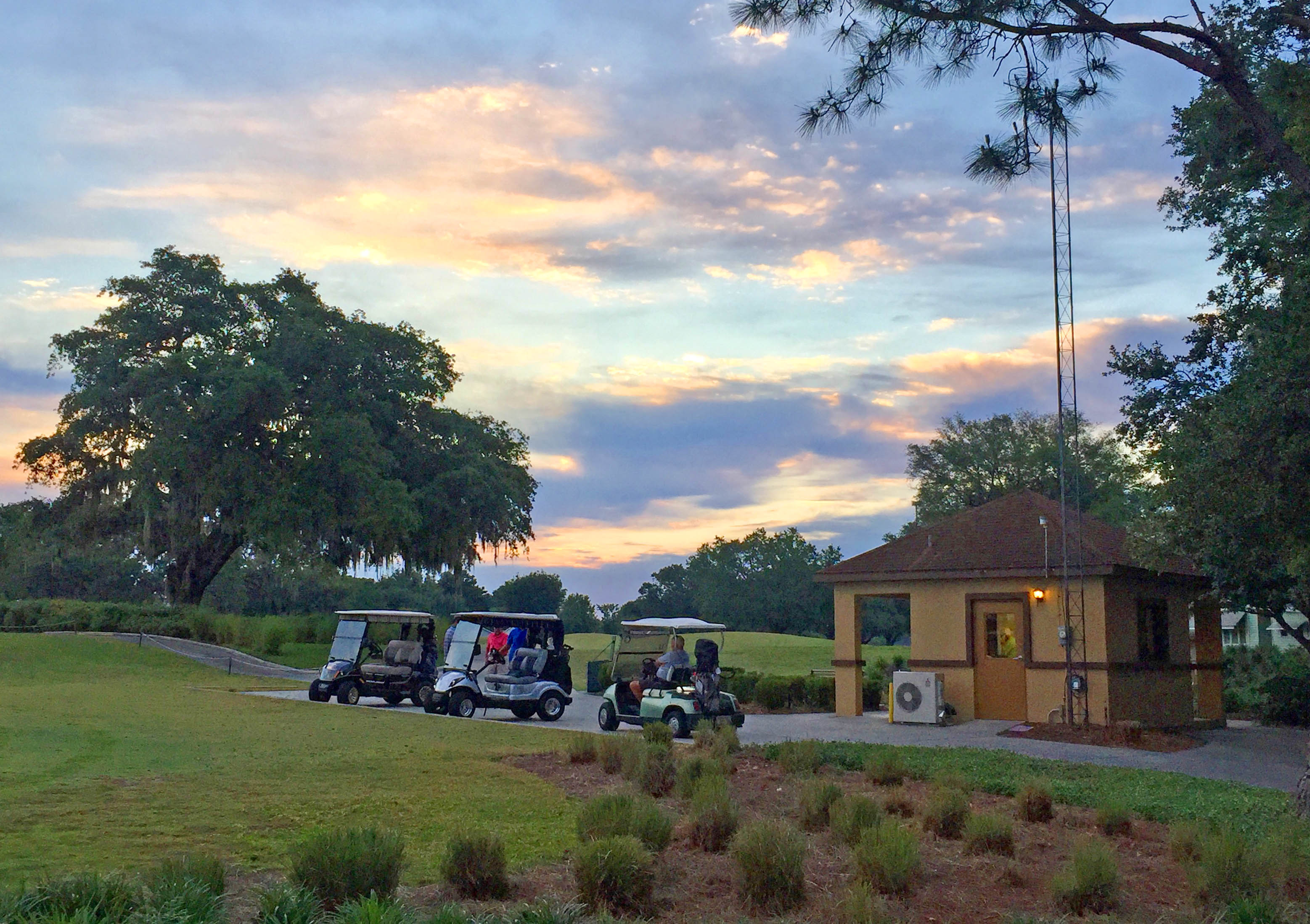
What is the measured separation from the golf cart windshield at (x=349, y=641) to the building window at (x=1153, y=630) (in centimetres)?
1522

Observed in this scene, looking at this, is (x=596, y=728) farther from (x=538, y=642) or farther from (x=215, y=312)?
(x=215, y=312)

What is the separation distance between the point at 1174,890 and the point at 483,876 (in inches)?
178

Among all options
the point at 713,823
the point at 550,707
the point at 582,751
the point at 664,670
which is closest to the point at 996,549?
the point at 664,670

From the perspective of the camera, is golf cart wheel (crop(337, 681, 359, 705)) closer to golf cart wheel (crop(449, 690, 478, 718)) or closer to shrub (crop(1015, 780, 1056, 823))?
golf cart wheel (crop(449, 690, 478, 718))

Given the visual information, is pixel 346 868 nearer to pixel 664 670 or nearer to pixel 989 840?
pixel 989 840

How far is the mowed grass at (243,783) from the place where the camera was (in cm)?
812

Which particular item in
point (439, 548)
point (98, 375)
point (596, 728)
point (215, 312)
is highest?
point (215, 312)

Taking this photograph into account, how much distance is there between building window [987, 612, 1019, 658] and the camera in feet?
68.3

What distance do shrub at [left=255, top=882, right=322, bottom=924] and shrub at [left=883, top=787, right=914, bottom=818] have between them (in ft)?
17.1

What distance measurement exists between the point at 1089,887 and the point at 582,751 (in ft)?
23.8

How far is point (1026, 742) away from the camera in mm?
17703

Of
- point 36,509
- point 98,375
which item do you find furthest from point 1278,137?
point 36,509

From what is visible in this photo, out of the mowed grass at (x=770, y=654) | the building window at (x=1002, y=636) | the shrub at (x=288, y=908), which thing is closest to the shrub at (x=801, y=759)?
the shrub at (x=288, y=908)

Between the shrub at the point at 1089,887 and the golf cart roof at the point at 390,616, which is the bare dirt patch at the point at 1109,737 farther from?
the golf cart roof at the point at 390,616
